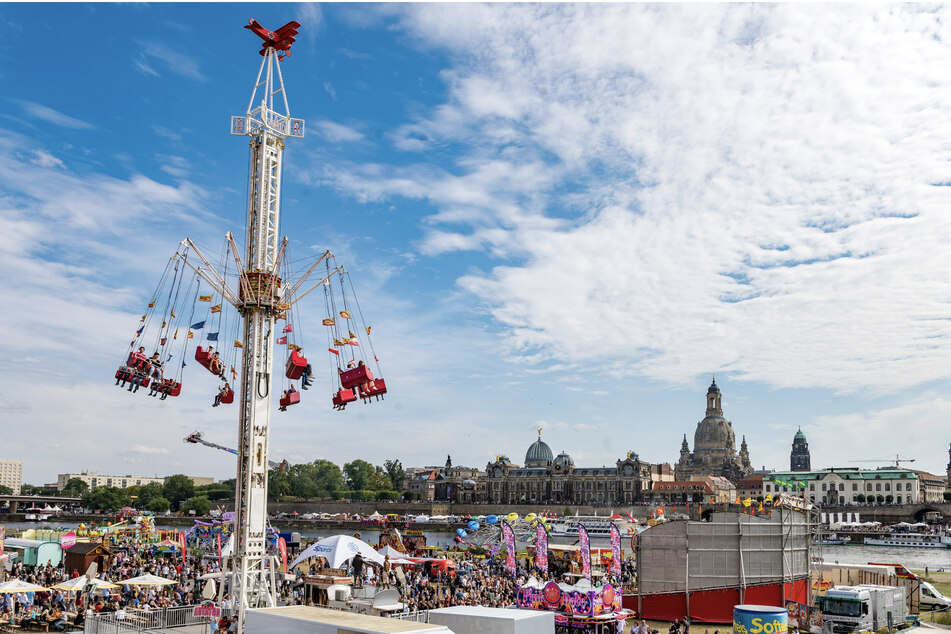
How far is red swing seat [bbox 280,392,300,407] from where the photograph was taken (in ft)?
93.4

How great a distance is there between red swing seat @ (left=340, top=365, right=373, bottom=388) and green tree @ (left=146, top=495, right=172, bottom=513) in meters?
172

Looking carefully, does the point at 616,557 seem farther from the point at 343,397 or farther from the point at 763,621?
the point at 343,397

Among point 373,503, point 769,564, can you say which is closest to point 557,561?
point 769,564

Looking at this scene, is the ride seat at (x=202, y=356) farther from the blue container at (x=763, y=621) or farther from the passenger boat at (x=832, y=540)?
the passenger boat at (x=832, y=540)

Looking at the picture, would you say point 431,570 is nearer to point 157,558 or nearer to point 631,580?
point 631,580

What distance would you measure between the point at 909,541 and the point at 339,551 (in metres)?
112

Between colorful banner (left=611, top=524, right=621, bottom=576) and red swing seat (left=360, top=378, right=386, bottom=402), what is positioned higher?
red swing seat (left=360, top=378, right=386, bottom=402)

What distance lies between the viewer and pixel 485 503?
637ft

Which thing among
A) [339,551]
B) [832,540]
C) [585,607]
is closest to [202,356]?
[339,551]

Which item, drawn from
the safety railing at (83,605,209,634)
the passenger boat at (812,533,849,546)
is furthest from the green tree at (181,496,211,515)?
the safety railing at (83,605,209,634)

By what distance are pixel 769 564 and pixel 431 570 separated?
1921 centimetres

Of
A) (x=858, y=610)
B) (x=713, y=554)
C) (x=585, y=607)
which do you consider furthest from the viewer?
(x=713, y=554)

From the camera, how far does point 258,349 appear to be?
26.9 metres

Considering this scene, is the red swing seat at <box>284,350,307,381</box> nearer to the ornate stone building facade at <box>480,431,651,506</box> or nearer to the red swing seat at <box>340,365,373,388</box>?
the red swing seat at <box>340,365,373,388</box>
